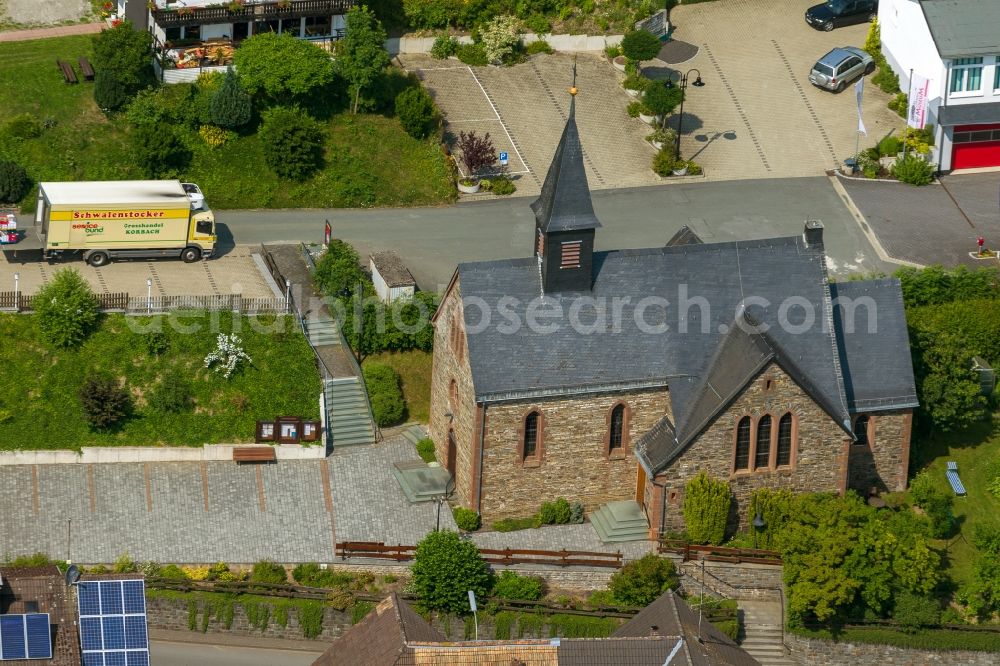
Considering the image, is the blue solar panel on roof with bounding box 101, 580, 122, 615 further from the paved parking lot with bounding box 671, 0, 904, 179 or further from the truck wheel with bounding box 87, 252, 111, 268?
the paved parking lot with bounding box 671, 0, 904, 179

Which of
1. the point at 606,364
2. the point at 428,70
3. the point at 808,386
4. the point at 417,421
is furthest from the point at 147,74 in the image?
the point at 808,386

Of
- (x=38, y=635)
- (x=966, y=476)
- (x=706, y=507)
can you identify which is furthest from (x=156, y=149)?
(x=966, y=476)

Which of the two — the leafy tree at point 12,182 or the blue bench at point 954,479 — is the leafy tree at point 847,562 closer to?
the blue bench at point 954,479

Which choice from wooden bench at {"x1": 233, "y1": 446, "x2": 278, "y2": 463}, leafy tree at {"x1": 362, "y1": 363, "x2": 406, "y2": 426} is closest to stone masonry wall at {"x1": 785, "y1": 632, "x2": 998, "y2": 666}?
leafy tree at {"x1": 362, "y1": 363, "x2": 406, "y2": 426}

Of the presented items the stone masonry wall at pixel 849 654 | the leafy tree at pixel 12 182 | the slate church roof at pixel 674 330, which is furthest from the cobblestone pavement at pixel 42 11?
the stone masonry wall at pixel 849 654

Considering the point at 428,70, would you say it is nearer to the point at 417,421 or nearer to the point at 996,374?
the point at 417,421
